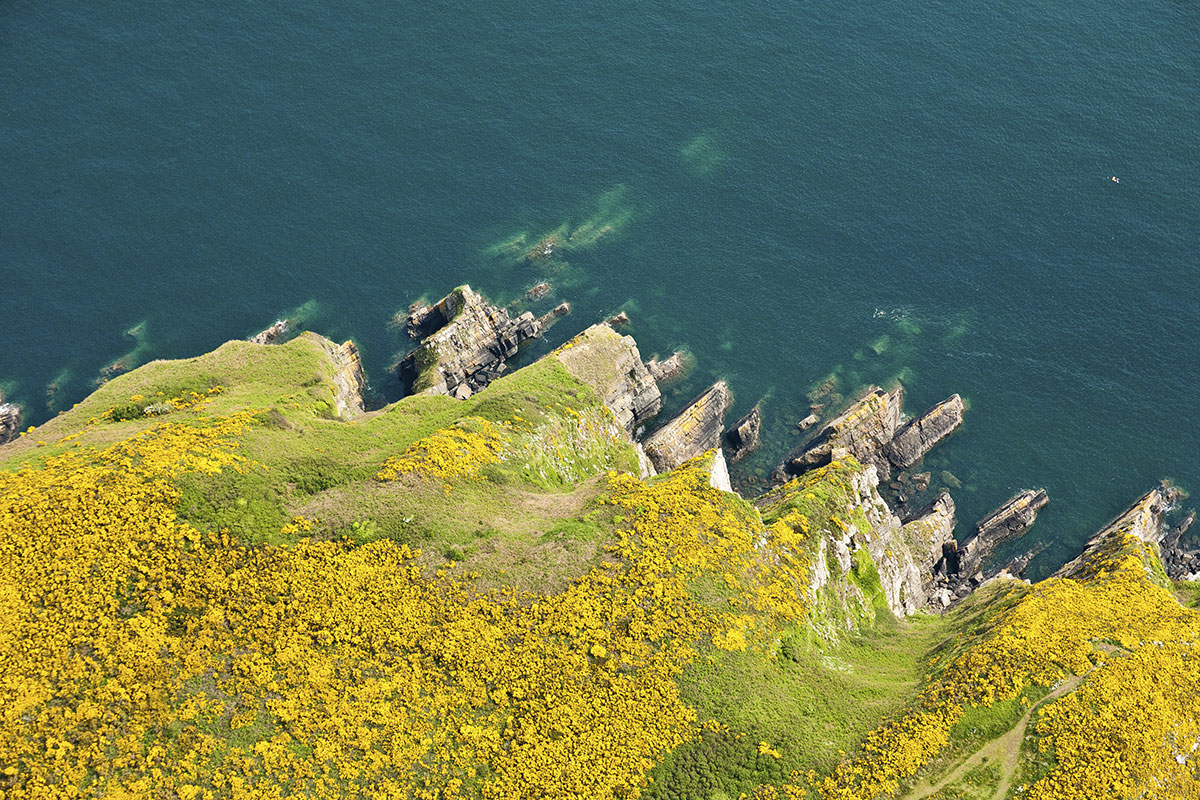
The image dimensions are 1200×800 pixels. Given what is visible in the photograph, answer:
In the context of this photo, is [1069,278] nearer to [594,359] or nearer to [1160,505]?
[1160,505]

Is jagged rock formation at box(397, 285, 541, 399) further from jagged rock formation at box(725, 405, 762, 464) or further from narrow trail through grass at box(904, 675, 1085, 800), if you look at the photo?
narrow trail through grass at box(904, 675, 1085, 800)

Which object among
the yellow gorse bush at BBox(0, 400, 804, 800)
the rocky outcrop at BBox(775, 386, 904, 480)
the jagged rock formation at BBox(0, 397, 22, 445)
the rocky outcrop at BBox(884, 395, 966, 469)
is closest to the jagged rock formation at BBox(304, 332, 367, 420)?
the yellow gorse bush at BBox(0, 400, 804, 800)

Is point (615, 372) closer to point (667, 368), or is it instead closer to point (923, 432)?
point (667, 368)

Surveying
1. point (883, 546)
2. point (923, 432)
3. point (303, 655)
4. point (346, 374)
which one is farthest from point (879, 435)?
point (303, 655)

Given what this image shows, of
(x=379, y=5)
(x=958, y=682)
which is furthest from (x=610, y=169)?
(x=958, y=682)

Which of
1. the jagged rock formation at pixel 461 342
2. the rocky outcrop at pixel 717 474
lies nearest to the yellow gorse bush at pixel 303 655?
the rocky outcrop at pixel 717 474
